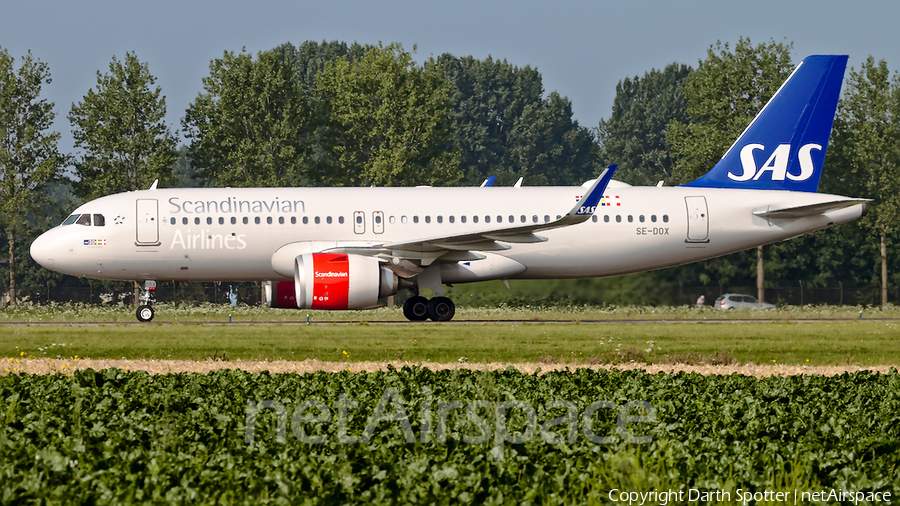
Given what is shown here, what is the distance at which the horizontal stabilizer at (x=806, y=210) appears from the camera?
26.1 metres

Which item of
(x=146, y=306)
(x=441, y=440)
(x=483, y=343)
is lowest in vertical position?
(x=441, y=440)

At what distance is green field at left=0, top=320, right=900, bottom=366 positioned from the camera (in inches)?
682

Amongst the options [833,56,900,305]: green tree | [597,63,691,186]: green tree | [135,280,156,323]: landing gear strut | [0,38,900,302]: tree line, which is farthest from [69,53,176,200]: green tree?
[597,63,691,186]: green tree

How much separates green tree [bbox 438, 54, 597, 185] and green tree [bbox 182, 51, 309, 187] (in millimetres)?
34679

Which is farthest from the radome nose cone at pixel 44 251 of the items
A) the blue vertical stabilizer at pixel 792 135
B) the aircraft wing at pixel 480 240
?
the blue vertical stabilizer at pixel 792 135

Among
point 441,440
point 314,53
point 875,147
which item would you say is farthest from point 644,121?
point 441,440

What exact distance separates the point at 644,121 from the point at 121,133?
56.8m

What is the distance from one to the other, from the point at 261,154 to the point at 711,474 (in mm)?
42235

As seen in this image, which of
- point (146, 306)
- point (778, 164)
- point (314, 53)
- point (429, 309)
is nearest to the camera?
point (429, 309)

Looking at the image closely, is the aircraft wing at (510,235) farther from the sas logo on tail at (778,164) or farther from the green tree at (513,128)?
the green tree at (513,128)

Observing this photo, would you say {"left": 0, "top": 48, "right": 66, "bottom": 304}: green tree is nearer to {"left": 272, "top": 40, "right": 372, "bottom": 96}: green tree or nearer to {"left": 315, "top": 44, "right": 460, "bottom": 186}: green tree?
{"left": 315, "top": 44, "right": 460, "bottom": 186}: green tree

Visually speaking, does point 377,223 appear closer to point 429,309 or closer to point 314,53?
point 429,309

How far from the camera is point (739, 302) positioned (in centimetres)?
3850

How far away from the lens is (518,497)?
6707 millimetres
